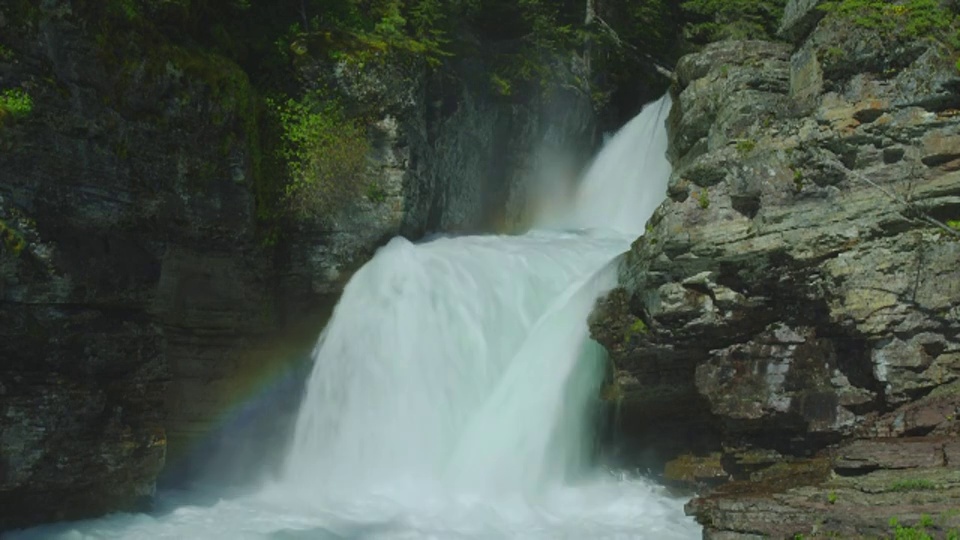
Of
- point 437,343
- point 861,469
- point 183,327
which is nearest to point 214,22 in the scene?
point 183,327

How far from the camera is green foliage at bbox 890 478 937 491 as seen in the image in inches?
335

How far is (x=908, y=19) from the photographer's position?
1135 cm

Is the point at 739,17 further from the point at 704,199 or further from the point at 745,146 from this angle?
the point at 704,199

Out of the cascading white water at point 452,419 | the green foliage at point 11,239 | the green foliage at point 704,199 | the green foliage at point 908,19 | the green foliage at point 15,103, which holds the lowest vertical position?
the cascading white water at point 452,419

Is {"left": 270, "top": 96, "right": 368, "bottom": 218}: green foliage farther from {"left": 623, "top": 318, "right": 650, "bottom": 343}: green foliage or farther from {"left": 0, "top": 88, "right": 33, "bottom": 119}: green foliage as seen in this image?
{"left": 623, "top": 318, "right": 650, "bottom": 343}: green foliage

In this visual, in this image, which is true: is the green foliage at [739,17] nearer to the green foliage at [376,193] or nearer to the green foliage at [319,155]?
the green foliage at [376,193]

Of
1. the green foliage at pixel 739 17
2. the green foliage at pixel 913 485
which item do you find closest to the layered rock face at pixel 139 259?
the green foliage at pixel 913 485

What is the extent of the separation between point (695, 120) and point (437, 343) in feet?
23.1

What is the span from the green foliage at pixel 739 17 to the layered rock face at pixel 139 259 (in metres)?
10.6

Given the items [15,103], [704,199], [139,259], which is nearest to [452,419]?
[704,199]

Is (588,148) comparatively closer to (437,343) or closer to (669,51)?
(669,51)

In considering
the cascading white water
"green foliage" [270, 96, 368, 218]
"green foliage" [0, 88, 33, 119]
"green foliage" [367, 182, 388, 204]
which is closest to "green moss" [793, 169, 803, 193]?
the cascading white water

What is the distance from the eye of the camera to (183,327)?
13.5 metres

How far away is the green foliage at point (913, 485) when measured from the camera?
8.50 m
